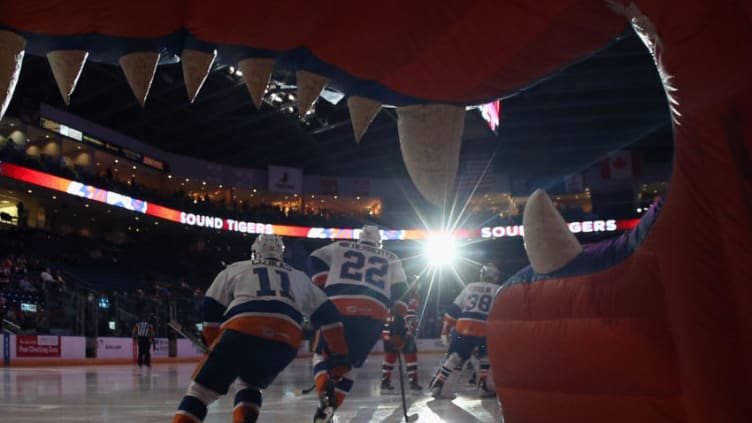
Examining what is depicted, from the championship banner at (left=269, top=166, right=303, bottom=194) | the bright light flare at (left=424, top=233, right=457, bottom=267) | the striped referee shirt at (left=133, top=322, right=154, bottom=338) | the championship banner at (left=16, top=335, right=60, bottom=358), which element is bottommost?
the championship banner at (left=16, top=335, right=60, bottom=358)

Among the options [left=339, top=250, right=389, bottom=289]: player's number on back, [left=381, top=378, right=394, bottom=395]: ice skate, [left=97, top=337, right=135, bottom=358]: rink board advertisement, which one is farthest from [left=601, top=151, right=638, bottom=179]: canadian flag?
[left=339, top=250, right=389, bottom=289]: player's number on back

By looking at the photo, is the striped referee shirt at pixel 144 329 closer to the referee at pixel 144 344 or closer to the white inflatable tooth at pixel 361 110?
the referee at pixel 144 344

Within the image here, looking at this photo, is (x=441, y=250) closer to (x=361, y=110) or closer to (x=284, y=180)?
(x=284, y=180)

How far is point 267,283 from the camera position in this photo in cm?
413

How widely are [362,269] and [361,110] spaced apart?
13.8 ft

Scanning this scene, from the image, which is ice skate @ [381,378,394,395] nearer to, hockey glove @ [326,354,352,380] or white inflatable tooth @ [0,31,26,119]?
hockey glove @ [326,354,352,380]

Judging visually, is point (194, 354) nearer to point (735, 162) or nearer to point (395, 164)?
point (395, 164)

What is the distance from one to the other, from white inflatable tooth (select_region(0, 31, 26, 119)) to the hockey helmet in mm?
2505

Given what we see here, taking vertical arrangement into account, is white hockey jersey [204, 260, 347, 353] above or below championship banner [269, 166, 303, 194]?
below

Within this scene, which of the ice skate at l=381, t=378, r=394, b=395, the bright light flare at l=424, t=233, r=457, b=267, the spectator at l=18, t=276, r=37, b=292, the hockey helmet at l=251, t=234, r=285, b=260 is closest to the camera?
the hockey helmet at l=251, t=234, r=285, b=260

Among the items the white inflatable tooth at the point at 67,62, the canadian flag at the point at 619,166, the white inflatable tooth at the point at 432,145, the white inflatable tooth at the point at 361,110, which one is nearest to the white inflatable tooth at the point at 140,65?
the white inflatable tooth at the point at 67,62

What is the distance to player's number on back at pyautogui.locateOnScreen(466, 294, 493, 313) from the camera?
8203 millimetres

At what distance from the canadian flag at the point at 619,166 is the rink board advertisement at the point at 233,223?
318 centimetres

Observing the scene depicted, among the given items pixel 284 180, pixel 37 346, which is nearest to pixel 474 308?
pixel 37 346
